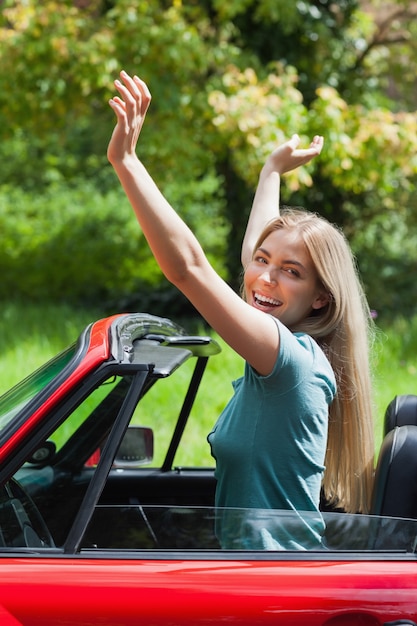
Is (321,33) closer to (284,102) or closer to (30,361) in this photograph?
(284,102)

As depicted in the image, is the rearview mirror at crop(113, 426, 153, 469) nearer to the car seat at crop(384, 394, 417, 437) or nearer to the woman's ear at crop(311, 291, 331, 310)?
the car seat at crop(384, 394, 417, 437)

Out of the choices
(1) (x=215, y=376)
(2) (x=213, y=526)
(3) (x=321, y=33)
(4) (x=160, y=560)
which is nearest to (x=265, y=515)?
(2) (x=213, y=526)

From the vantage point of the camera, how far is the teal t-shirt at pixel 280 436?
7.06 feet

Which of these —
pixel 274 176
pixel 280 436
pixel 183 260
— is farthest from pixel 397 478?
pixel 274 176

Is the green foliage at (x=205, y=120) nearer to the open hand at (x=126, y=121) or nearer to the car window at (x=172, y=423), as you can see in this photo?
the car window at (x=172, y=423)

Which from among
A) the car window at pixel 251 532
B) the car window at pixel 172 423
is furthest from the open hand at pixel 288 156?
the car window at pixel 172 423

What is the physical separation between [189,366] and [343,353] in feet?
15.2

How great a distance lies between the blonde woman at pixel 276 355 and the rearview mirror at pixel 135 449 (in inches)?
35.6

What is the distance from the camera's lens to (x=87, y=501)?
204 cm

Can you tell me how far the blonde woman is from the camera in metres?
2.01

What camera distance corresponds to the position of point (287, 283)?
7.78 feet

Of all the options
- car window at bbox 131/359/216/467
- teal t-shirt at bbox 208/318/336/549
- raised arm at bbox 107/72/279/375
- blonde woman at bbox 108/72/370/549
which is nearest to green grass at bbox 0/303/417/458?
car window at bbox 131/359/216/467

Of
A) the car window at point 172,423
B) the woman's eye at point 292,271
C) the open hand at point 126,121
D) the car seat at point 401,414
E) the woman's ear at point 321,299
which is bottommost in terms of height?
the car window at point 172,423

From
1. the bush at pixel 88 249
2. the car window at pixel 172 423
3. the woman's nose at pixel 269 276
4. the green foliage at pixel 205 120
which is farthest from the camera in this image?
the bush at pixel 88 249
